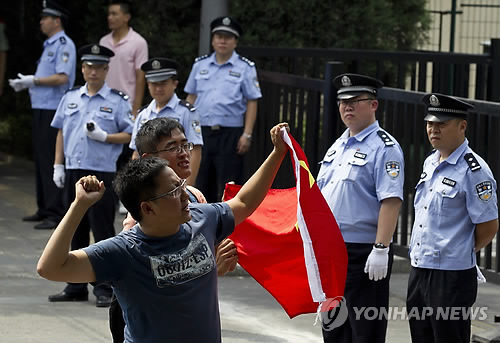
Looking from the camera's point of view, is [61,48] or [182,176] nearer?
[182,176]

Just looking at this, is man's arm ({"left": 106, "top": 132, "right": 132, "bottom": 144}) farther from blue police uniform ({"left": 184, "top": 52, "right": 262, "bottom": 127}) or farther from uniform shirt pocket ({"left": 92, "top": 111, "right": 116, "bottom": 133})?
blue police uniform ({"left": 184, "top": 52, "right": 262, "bottom": 127})

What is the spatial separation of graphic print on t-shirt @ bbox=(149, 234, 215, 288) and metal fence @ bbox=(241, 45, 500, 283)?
13.2 feet

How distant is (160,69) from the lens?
8.28 metres

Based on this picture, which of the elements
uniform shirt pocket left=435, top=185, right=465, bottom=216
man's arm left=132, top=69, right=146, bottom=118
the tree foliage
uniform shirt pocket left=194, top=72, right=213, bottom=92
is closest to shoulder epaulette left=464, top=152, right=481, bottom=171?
uniform shirt pocket left=435, top=185, right=465, bottom=216

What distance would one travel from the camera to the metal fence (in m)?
7.84

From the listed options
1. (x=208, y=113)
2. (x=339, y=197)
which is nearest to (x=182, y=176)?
(x=339, y=197)

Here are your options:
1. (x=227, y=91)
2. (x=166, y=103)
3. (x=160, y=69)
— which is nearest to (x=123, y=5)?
(x=227, y=91)

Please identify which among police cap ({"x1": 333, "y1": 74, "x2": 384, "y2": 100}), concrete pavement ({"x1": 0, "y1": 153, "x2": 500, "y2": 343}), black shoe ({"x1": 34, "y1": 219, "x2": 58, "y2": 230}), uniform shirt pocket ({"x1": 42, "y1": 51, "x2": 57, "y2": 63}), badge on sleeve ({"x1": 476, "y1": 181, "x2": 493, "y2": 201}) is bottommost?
concrete pavement ({"x1": 0, "y1": 153, "x2": 500, "y2": 343})

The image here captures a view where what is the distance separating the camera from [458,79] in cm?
1173

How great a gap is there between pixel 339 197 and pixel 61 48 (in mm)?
5594

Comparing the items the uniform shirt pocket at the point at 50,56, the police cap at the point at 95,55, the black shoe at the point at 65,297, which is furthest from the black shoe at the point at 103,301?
the uniform shirt pocket at the point at 50,56

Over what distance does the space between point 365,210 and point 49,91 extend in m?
5.66

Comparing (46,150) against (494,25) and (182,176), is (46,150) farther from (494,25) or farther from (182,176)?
(494,25)

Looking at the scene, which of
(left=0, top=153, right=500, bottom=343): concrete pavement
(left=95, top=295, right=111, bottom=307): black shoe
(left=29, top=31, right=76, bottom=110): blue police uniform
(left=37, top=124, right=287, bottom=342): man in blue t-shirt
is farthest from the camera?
(left=29, top=31, right=76, bottom=110): blue police uniform
